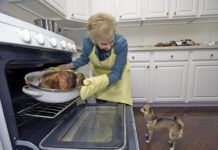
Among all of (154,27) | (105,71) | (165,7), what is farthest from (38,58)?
(154,27)

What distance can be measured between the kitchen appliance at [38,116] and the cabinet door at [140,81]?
1.44 meters

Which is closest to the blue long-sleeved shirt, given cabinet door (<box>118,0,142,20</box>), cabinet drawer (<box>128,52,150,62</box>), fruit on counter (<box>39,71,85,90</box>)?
fruit on counter (<box>39,71,85,90</box>)

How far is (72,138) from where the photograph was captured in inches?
18.1

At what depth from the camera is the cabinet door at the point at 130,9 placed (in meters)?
2.17

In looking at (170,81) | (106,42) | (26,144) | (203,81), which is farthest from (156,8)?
(26,144)

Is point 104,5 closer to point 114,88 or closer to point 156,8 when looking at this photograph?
point 156,8

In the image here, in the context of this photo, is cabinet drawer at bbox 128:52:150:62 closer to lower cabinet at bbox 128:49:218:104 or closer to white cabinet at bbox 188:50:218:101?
lower cabinet at bbox 128:49:218:104

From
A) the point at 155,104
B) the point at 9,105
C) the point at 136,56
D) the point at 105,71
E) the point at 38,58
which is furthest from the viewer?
the point at 155,104

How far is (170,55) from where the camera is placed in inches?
78.9

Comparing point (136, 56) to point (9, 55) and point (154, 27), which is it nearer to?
point (154, 27)

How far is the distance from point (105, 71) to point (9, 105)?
67cm

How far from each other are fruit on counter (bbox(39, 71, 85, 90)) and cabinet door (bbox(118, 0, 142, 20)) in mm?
1878

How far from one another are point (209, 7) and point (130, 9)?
1.07m

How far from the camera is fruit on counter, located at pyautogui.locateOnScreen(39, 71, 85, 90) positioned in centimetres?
51
